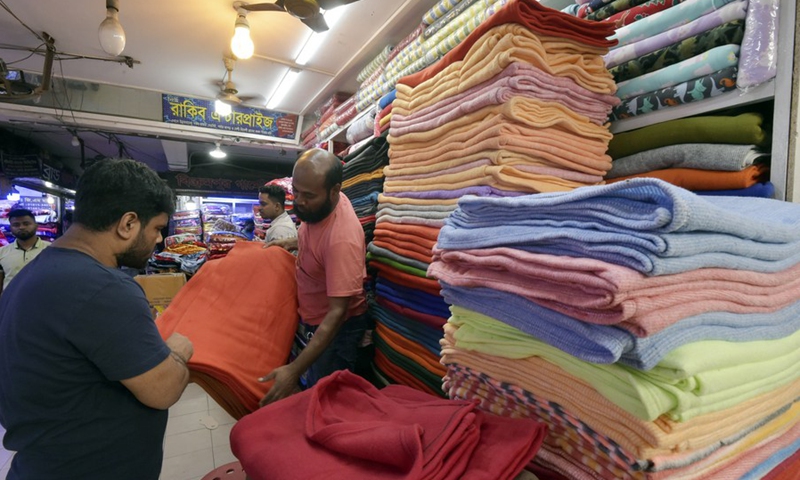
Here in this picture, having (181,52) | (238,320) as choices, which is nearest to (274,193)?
(181,52)

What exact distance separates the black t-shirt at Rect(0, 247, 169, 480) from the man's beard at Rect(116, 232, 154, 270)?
0.14 meters

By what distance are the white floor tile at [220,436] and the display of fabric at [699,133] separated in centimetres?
339

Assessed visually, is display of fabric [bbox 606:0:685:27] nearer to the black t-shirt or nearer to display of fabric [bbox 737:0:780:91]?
display of fabric [bbox 737:0:780:91]

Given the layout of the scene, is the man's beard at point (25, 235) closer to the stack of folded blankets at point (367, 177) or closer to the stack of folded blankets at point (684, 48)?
the stack of folded blankets at point (367, 177)

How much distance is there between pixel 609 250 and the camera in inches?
21.2

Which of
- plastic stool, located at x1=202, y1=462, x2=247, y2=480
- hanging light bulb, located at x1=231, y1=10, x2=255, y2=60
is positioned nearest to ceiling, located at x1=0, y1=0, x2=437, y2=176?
hanging light bulb, located at x1=231, y1=10, x2=255, y2=60

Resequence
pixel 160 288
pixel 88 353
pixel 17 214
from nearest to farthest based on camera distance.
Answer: pixel 88 353
pixel 17 214
pixel 160 288

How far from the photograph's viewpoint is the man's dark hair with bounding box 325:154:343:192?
1879 millimetres

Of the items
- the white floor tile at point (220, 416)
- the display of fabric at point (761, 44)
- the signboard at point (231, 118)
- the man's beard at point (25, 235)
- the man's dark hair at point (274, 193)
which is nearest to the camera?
the display of fabric at point (761, 44)

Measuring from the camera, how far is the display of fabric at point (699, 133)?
93 centimetres

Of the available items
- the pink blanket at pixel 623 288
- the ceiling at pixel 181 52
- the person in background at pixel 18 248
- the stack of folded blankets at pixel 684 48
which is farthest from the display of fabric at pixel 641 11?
the person in background at pixel 18 248

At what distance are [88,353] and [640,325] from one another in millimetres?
1433

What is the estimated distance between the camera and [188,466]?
2744 mm

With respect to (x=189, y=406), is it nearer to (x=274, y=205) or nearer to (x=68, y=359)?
(x=274, y=205)
